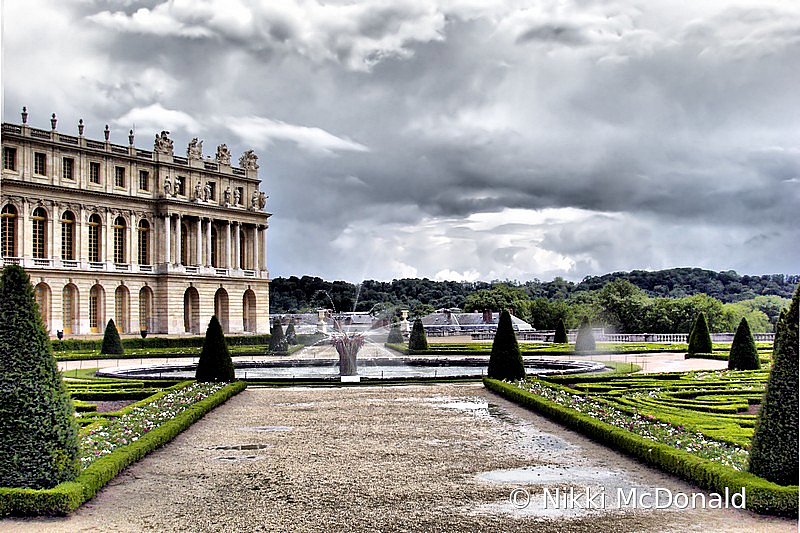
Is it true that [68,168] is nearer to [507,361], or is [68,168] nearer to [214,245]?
[214,245]

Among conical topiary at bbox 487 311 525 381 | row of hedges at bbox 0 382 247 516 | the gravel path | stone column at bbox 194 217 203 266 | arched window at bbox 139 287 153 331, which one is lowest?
the gravel path

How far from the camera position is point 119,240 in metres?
55.4

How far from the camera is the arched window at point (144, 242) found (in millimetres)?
56688

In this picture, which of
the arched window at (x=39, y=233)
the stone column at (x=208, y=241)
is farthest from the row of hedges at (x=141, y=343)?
the stone column at (x=208, y=241)

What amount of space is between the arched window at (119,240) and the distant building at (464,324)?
22672 millimetres

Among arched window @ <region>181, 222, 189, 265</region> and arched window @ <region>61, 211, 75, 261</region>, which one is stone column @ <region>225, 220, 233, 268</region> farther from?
arched window @ <region>61, 211, 75, 261</region>

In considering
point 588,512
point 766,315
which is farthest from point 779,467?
point 766,315

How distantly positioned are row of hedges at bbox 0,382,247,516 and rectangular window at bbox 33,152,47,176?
43605 mm

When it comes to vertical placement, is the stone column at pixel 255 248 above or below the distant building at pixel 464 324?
above

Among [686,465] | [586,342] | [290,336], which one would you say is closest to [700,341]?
[586,342]

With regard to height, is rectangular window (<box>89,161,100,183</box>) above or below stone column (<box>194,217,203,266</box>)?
above

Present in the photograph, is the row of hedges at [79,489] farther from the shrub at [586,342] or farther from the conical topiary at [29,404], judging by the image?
the shrub at [586,342]

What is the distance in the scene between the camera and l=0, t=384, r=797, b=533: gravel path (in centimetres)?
749

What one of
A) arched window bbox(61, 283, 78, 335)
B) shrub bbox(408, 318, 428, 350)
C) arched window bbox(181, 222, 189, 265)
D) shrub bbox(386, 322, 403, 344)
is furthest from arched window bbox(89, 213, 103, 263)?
shrub bbox(408, 318, 428, 350)
